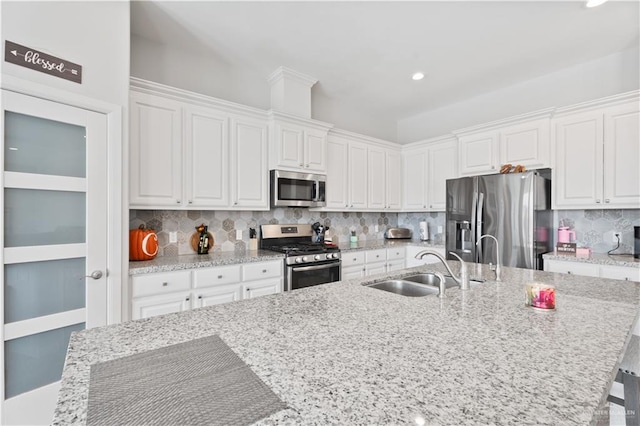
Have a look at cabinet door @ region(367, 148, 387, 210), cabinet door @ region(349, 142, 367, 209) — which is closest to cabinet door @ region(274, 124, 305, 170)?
cabinet door @ region(349, 142, 367, 209)

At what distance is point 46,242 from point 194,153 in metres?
1.32

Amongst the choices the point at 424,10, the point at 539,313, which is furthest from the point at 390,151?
the point at 539,313

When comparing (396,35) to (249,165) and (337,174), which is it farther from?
(249,165)

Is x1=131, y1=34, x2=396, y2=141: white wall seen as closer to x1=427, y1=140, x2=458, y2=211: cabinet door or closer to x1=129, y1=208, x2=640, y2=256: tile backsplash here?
x1=129, y1=208, x2=640, y2=256: tile backsplash

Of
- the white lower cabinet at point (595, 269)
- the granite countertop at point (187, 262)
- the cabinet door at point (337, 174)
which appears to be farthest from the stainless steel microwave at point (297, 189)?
the white lower cabinet at point (595, 269)

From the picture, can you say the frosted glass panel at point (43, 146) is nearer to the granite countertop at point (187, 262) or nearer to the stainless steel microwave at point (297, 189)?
the granite countertop at point (187, 262)

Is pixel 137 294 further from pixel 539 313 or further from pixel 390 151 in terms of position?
pixel 390 151

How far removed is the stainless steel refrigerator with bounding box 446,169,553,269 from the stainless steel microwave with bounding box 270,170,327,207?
171 centimetres

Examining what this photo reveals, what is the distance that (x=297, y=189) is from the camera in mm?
3484

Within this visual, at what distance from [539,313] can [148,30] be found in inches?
141

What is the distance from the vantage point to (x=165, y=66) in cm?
304

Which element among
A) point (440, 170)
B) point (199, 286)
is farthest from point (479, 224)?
point (199, 286)

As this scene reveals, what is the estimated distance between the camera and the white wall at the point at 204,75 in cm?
293

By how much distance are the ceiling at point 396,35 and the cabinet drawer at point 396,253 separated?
2.19m
